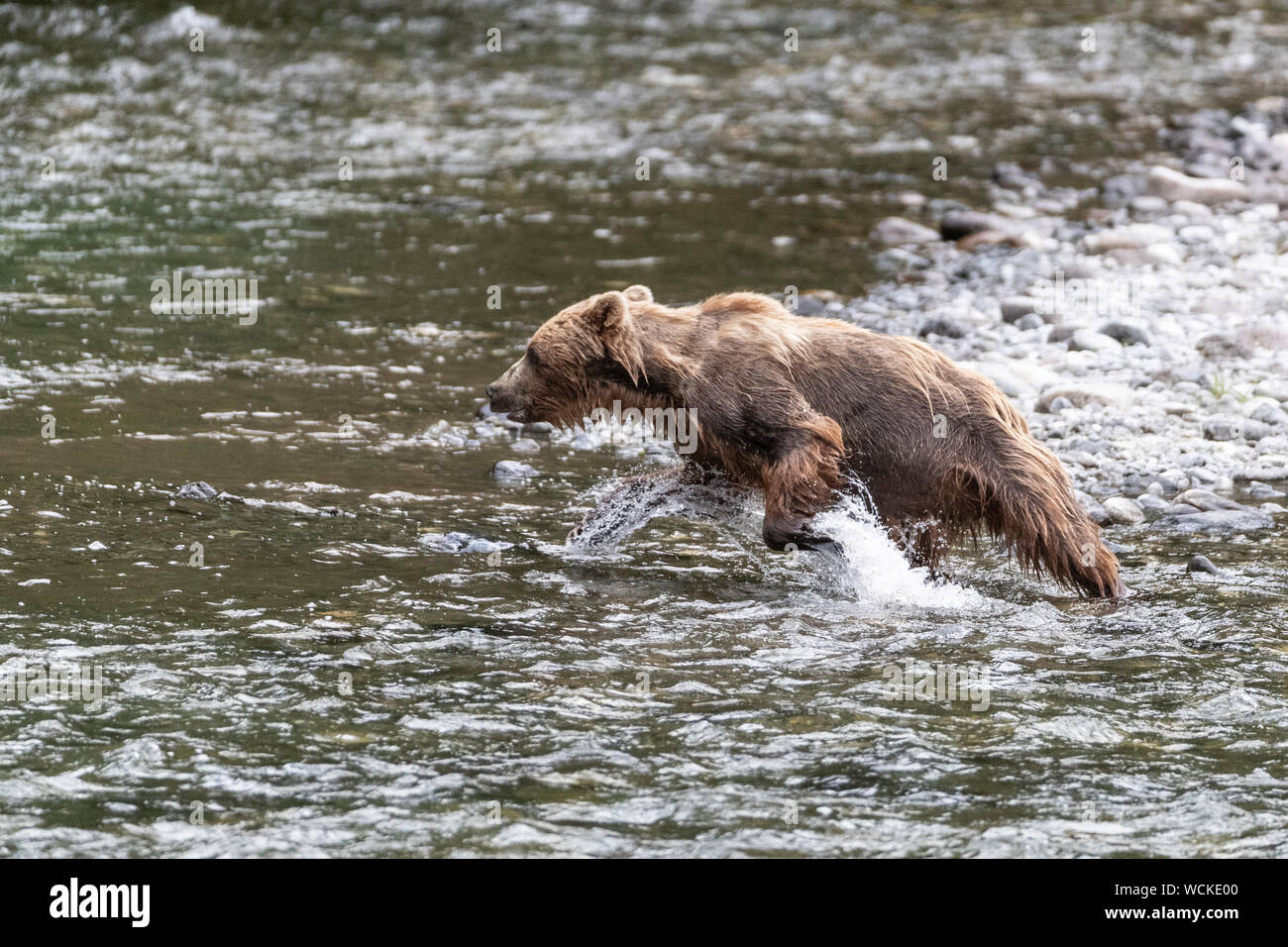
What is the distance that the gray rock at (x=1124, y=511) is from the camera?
851 cm

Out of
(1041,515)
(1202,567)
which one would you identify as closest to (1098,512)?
(1202,567)

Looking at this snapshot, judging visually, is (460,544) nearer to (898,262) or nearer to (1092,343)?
(1092,343)

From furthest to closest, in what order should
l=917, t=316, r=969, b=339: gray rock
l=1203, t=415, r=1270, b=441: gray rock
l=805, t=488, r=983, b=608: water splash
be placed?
1. l=917, t=316, r=969, b=339: gray rock
2. l=1203, t=415, r=1270, b=441: gray rock
3. l=805, t=488, r=983, b=608: water splash

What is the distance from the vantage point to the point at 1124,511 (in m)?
8.55

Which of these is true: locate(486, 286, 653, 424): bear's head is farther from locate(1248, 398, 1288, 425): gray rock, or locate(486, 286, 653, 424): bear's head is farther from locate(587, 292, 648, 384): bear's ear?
locate(1248, 398, 1288, 425): gray rock

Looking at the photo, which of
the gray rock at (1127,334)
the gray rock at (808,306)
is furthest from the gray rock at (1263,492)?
the gray rock at (808,306)

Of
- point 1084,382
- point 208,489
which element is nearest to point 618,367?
point 208,489

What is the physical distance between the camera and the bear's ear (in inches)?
304

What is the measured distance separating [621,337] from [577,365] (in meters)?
0.34

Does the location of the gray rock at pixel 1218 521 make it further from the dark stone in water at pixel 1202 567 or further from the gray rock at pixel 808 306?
the gray rock at pixel 808 306

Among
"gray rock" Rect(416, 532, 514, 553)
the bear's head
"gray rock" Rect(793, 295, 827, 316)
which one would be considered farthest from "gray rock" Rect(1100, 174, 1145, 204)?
"gray rock" Rect(416, 532, 514, 553)

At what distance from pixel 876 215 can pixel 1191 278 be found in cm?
379

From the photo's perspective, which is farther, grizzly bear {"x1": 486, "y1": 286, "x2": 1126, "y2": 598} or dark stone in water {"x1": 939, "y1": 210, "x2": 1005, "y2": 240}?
dark stone in water {"x1": 939, "y1": 210, "x2": 1005, "y2": 240}

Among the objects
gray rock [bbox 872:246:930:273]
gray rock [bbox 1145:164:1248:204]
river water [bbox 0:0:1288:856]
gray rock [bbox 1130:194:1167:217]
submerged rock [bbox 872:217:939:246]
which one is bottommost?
river water [bbox 0:0:1288:856]
